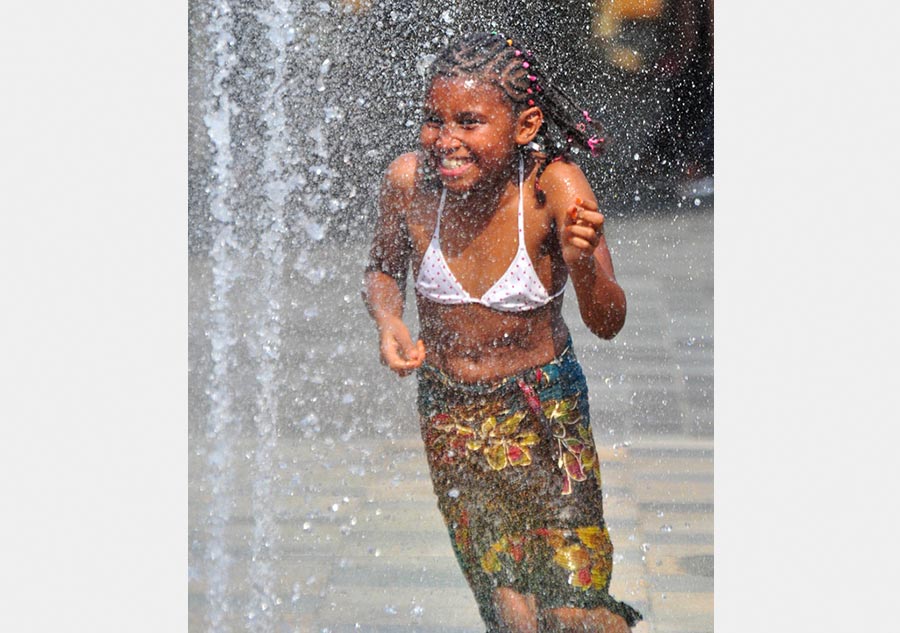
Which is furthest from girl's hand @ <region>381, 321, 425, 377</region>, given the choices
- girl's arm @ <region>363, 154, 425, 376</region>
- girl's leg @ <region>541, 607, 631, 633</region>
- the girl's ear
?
girl's leg @ <region>541, 607, 631, 633</region>

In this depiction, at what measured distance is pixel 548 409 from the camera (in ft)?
8.48

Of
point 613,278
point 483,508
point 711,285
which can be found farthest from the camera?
point 711,285

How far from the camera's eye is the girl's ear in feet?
8.25

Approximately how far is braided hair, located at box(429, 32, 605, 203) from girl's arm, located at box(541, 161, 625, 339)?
1.4 inches

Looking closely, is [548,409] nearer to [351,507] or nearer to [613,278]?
[613,278]

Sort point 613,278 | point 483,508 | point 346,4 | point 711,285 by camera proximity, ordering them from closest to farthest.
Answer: point 613,278, point 483,508, point 346,4, point 711,285

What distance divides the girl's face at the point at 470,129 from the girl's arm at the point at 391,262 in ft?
0.38

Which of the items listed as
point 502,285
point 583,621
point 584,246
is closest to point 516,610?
point 583,621

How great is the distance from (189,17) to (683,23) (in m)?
1.03

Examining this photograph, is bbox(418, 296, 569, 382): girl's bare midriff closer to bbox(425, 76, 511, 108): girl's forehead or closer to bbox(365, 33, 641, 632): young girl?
bbox(365, 33, 641, 632): young girl

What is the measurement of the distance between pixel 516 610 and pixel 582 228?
72 centimetres

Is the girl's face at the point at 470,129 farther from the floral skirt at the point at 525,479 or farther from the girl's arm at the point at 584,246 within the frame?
the floral skirt at the point at 525,479

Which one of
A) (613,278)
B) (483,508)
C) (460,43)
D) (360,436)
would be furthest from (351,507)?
(460,43)

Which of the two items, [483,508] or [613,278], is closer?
[613,278]
